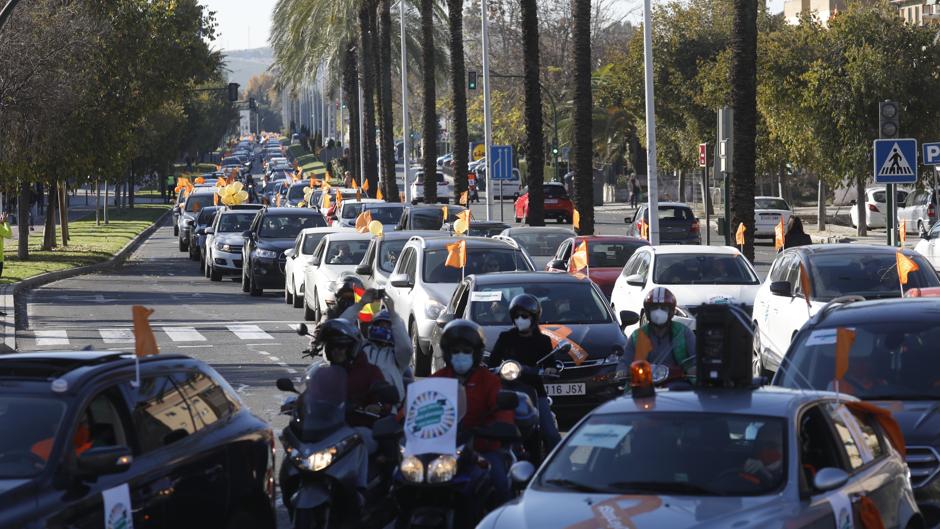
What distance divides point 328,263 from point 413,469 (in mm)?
18385

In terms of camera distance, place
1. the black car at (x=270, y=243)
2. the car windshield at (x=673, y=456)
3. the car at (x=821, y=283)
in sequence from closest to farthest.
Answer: the car windshield at (x=673, y=456) → the car at (x=821, y=283) → the black car at (x=270, y=243)

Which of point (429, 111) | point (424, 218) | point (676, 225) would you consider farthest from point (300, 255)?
point (429, 111)

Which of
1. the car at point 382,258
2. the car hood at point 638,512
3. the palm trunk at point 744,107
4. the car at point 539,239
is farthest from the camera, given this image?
the car at point 539,239

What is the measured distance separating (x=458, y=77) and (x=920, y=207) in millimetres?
16151

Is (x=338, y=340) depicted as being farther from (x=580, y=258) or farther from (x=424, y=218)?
(x=424, y=218)

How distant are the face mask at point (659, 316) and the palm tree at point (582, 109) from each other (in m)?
21.8

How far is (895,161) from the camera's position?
23688 mm

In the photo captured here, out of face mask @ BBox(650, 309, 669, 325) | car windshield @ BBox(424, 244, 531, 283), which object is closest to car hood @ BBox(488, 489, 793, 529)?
face mask @ BBox(650, 309, 669, 325)

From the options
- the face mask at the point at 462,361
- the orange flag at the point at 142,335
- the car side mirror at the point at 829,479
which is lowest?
the car side mirror at the point at 829,479

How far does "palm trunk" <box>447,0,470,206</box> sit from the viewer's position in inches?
1790

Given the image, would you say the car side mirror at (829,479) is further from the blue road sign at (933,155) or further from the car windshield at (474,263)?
the blue road sign at (933,155)

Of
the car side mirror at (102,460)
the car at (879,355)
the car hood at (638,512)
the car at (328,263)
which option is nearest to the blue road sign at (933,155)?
the car at (328,263)

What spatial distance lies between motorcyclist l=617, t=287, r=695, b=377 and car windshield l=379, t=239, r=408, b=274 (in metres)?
11.6

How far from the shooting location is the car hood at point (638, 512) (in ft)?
22.6
